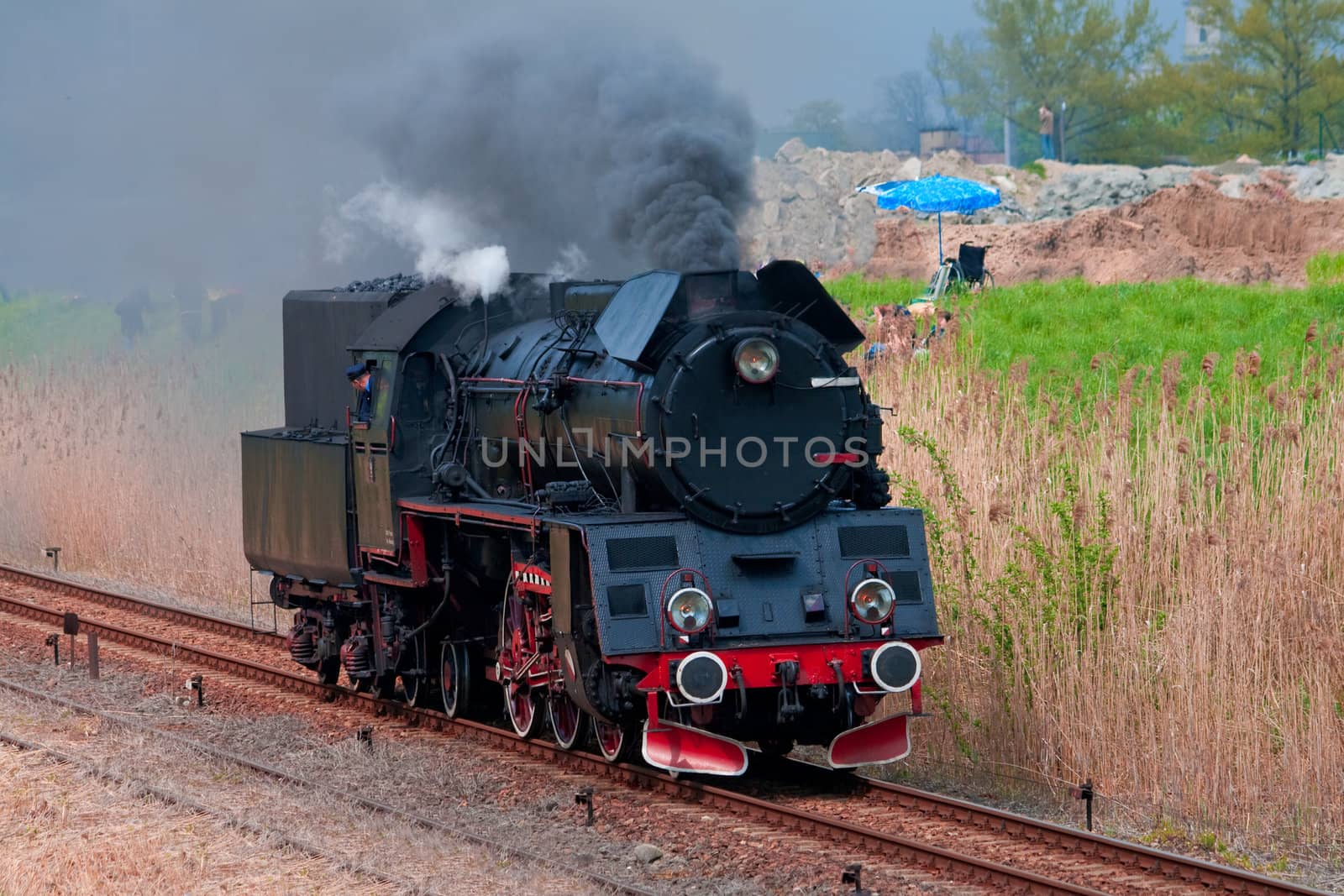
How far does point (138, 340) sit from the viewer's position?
31156mm

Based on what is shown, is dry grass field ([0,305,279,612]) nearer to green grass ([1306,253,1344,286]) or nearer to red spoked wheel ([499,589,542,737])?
red spoked wheel ([499,589,542,737])

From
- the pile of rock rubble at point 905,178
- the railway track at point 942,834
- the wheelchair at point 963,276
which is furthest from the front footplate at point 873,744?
the pile of rock rubble at point 905,178

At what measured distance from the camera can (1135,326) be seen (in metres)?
19.4

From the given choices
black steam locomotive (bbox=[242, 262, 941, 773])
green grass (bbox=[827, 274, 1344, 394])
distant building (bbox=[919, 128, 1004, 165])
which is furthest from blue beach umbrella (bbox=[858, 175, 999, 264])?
distant building (bbox=[919, 128, 1004, 165])

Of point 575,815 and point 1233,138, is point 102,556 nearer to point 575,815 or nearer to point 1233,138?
point 575,815

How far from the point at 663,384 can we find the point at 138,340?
81.4 ft

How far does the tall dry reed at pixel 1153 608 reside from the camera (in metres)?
8.47

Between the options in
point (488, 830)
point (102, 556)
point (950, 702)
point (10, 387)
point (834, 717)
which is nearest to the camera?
point (488, 830)

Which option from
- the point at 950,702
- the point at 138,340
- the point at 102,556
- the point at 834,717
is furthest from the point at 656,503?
the point at 138,340

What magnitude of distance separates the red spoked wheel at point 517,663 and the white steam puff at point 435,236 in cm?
225

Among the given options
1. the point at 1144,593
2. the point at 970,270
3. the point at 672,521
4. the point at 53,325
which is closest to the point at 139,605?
the point at 672,521

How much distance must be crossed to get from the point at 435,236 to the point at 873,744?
516cm

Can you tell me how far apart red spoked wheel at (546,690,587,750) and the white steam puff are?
286 centimetres

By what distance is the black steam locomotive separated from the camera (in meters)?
8.54
